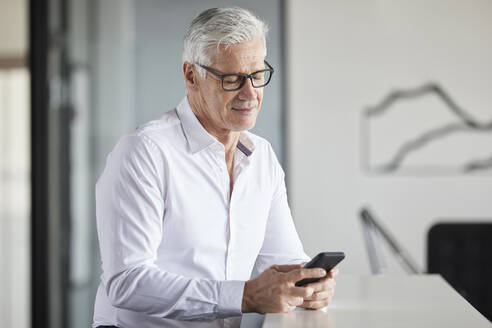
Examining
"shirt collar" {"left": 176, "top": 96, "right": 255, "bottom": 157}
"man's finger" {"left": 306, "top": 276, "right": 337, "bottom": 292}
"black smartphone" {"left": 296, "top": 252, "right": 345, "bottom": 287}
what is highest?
"shirt collar" {"left": 176, "top": 96, "right": 255, "bottom": 157}

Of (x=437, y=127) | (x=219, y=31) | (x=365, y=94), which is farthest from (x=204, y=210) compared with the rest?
(x=437, y=127)

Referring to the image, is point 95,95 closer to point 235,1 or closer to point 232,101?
point 235,1

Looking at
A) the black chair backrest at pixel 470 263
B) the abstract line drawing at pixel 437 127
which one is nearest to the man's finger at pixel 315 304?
the black chair backrest at pixel 470 263

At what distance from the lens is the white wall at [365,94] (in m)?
3.47

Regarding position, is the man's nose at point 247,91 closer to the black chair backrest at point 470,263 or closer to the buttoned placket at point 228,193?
the buttoned placket at point 228,193

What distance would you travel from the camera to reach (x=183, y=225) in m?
1.46

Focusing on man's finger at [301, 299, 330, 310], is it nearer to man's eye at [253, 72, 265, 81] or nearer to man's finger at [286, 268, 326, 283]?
man's finger at [286, 268, 326, 283]

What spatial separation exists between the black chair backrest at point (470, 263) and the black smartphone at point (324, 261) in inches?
69.0

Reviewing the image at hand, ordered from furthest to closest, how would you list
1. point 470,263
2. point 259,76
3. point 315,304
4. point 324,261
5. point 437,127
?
point 437,127, point 470,263, point 259,76, point 315,304, point 324,261

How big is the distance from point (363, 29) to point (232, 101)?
2.23 metres

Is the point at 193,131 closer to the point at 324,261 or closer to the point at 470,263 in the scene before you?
the point at 324,261

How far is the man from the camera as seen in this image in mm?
1305

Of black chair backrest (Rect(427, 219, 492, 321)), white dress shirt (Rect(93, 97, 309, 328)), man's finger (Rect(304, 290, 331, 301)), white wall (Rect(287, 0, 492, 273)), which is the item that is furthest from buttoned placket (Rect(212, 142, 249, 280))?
white wall (Rect(287, 0, 492, 273))

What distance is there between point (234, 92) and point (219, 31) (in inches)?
5.9
